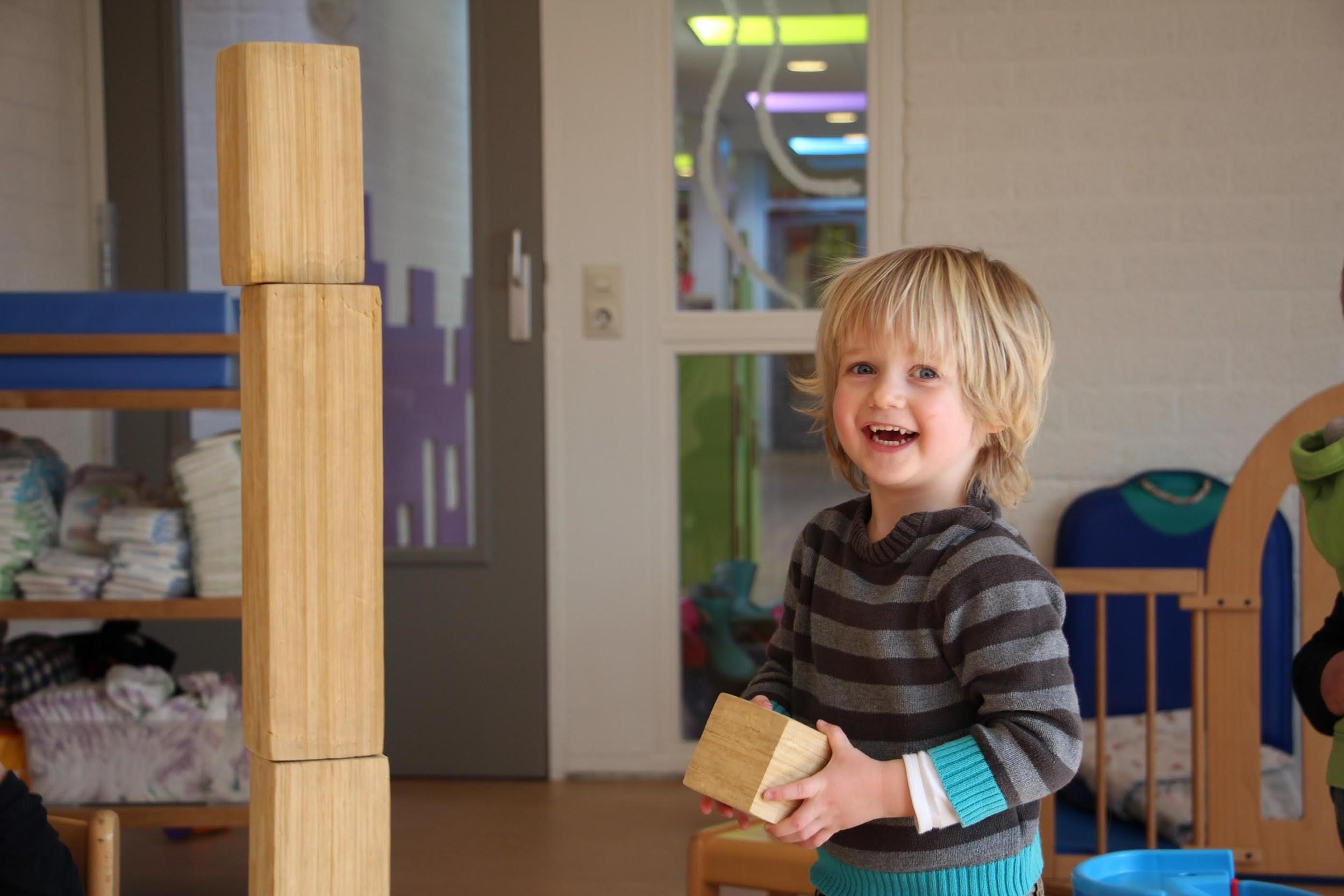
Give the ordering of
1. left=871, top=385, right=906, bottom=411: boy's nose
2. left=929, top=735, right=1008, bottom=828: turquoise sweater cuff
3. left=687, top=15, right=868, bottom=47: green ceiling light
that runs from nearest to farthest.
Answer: left=929, top=735, right=1008, bottom=828: turquoise sweater cuff < left=871, top=385, right=906, bottom=411: boy's nose < left=687, top=15, right=868, bottom=47: green ceiling light

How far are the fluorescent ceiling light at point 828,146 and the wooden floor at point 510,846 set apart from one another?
1.51 metres

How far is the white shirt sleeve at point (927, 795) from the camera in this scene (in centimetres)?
92

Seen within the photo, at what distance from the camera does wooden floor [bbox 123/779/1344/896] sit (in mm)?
2379

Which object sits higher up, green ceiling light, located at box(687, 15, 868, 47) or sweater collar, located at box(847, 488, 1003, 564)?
green ceiling light, located at box(687, 15, 868, 47)

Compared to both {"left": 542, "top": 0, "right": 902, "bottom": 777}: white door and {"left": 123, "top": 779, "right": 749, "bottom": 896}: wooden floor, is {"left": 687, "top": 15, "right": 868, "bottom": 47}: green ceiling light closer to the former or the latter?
{"left": 542, "top": 0, "right": 902, "bottom": 777}: white door

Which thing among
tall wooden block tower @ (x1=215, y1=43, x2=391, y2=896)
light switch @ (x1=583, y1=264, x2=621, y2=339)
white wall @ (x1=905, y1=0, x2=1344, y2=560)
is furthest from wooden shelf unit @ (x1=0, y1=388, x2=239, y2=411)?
white wall @ (x1=905, y1=0, x2=1344, y2=560)

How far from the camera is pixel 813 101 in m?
2.98

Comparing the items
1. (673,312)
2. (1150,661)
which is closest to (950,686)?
(1150,661)

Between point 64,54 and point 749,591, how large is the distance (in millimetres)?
2043

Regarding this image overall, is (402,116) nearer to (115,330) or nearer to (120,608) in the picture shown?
(115,330)

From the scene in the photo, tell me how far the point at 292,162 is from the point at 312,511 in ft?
0.62

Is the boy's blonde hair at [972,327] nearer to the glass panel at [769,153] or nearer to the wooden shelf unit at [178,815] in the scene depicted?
the wooden shelf unit at [178,815]

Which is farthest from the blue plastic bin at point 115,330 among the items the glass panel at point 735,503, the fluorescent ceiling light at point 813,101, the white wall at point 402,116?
the fluorescent ceiling light at point 813,101

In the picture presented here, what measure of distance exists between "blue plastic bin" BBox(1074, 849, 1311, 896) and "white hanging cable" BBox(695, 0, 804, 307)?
5.86ft
